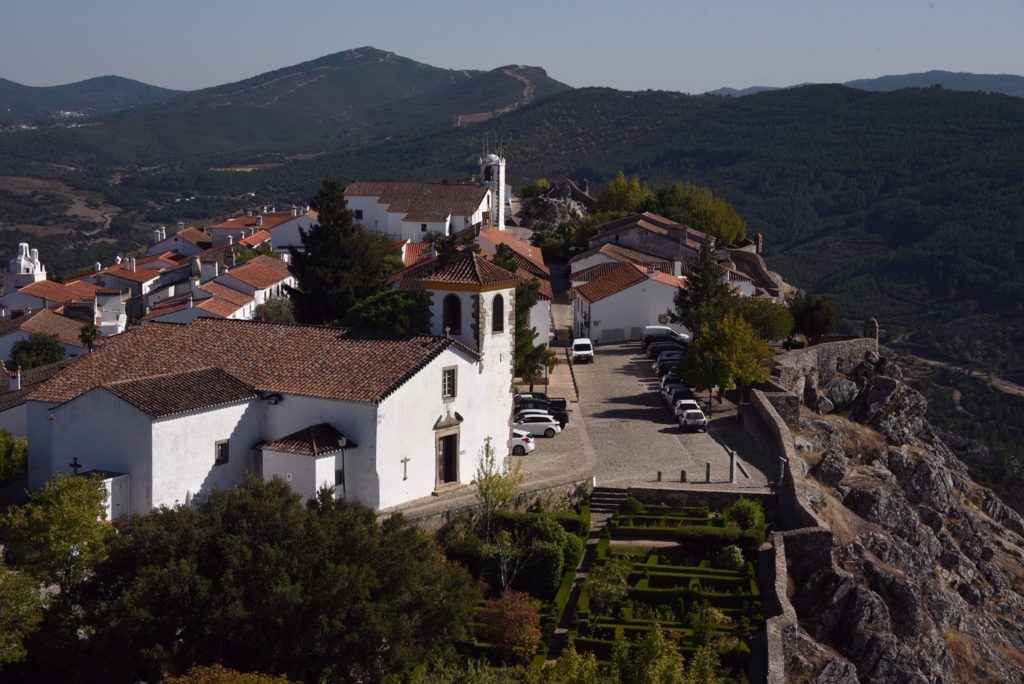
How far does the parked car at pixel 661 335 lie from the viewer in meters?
52.0

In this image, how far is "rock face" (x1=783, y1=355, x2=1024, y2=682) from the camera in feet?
92.4

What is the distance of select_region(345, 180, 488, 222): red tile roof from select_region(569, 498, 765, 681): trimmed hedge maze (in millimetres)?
43107

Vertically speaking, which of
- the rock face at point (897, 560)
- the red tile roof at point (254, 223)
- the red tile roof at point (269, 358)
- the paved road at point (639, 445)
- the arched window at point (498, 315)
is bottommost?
the rock face at point (897, 560)

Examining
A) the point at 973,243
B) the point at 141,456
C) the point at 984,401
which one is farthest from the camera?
the point at 973,243

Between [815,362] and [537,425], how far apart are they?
53.5 feet

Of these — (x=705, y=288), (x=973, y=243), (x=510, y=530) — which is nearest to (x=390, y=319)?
(x=510, y=530)

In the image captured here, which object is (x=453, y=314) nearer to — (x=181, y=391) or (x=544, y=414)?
(x=544, y=414)

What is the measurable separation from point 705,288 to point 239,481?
2724 centimetres

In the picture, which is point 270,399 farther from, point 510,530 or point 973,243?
point 973,243

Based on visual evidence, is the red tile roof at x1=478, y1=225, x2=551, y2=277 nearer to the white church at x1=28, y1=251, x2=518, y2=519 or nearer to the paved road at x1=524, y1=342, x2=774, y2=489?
the paved road at x1=524, y1=342, x2=774, y2=489

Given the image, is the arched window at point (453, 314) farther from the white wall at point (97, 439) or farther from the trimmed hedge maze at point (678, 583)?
the white wall at point (97, 439)

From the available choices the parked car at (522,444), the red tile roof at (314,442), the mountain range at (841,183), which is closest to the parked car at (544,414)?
the parked car at (522,444)

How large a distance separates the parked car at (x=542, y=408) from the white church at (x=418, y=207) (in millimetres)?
30612

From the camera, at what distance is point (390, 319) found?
3881 centimetres
